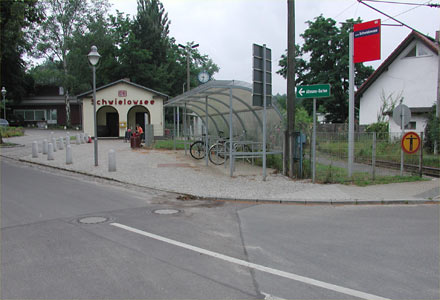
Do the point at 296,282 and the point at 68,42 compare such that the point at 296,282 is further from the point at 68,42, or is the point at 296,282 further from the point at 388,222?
the point at 68,42

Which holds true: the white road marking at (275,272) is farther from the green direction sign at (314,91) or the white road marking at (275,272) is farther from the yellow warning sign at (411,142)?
the yellow warning sign at (411,142)

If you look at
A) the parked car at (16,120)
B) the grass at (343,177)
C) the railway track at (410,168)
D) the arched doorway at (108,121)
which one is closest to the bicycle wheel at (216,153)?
the grass at (343,177)

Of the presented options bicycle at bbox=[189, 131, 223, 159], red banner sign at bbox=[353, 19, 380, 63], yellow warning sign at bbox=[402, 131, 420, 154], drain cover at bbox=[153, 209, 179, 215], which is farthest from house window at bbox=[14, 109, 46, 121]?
yellow warning sign at bbox=[402, 131, 420, 154]

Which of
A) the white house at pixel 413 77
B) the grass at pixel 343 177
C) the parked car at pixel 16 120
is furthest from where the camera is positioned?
the parked car at pixel 16 120

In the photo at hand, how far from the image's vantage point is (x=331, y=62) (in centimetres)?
4219

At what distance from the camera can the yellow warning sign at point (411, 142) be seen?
11.6 meters

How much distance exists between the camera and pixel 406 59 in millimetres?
27672

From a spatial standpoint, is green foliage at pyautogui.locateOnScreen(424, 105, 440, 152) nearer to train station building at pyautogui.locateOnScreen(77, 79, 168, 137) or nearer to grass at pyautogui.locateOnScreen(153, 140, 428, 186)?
grass at pyautogui.locateOnScreen(153, 140, 428, 186)

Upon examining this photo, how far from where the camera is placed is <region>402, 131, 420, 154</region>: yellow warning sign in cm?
1165

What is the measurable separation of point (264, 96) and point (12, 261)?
8883 mm

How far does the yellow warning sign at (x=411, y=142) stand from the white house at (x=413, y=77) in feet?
47.3

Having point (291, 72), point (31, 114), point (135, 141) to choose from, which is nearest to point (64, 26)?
point (31, 114)

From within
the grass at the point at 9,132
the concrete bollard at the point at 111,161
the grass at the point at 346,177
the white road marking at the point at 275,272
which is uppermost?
the grass at the point at 9,132

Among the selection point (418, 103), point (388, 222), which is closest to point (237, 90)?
point (388, 222)
